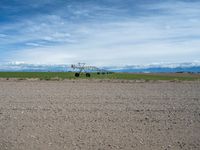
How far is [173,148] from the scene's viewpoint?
9188 mm

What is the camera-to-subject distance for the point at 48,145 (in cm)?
944

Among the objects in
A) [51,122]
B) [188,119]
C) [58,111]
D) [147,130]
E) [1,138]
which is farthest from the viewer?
[58,111]

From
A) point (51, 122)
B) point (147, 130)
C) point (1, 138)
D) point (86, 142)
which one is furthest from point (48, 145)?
point (147, 130)

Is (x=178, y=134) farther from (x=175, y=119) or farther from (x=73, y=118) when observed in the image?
(x=73, y=118)

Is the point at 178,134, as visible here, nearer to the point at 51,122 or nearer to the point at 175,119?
the point at 175,119

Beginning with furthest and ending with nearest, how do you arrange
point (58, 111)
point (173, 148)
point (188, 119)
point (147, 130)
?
point (58, 111), point (188, 119), point (147, 130), point (173, 148)

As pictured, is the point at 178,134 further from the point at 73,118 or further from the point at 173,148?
the point at 73,118

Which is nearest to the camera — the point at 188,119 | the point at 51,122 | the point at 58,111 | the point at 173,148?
the point at 173,148

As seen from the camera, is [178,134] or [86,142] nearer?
[86,142]

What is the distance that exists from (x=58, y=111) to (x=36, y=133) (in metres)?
4.39

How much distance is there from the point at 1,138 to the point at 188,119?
308 inches

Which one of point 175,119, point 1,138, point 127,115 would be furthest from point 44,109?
point 175,119

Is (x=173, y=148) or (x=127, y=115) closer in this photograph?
(x=173, y=148)

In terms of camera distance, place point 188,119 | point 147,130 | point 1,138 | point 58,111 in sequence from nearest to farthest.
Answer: point 1,138 < point 147,130 < point 188,119 < point 58,111
